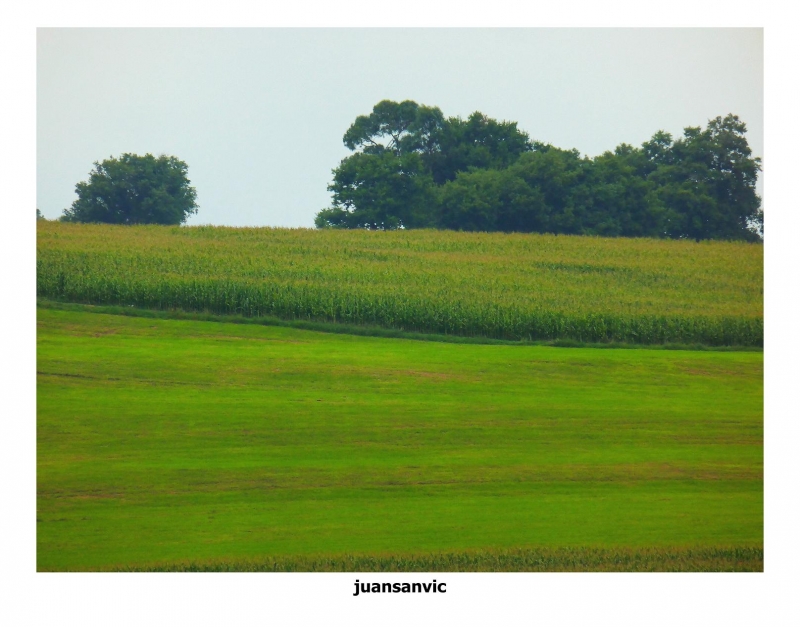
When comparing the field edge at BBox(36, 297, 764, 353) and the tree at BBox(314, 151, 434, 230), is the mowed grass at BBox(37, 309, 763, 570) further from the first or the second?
the tree at BBox(314, 151, 434, 230)

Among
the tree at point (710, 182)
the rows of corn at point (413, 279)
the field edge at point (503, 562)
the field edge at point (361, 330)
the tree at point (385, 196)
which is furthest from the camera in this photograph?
the tree at point (385, 196)

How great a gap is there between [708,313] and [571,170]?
2.66 metres

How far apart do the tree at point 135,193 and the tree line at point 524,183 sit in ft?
6.41

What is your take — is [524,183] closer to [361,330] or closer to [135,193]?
[361,330]

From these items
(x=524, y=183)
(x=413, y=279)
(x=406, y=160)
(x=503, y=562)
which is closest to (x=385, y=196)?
(x=406, y=160)

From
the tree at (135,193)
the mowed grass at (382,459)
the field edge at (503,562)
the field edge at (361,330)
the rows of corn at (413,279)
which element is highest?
the tree at (135,193)

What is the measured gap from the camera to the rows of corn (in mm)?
11000

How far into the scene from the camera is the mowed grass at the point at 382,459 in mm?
7320

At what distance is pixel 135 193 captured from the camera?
1112 centimetres

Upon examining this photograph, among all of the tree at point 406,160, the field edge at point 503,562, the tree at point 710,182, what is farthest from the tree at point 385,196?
the field edge at point 503,562

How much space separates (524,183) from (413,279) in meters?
2.15

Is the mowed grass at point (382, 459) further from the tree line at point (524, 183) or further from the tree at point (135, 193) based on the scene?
the tree line at point (524, 183)
